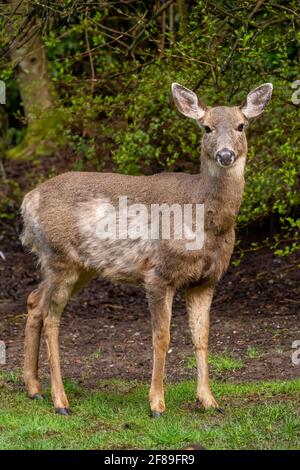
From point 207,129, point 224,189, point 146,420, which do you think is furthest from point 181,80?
point 146,420

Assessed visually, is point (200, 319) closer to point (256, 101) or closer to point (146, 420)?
point (146, 420)

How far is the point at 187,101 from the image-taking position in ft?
26.7

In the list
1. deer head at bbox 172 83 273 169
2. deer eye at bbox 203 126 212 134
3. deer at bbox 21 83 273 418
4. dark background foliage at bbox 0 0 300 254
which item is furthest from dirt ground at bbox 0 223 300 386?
deer eye at bbox 203 126 212 134

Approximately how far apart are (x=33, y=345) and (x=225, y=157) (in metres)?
2.30

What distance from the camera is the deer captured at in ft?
25.5

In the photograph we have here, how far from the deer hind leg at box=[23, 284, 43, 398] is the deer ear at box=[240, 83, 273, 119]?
2163mm

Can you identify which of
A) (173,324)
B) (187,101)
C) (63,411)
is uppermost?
(187,101)

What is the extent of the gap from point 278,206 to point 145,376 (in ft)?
7.16

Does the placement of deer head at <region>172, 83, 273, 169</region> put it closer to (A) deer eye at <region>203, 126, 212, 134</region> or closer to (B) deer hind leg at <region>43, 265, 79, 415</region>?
(A) deer eye at <region>203, 126, 212, 134</region>

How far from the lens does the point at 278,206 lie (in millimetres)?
10078

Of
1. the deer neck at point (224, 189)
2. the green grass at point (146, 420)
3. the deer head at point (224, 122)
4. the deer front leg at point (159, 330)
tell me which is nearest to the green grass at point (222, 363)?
the green grass at point (146, 420)

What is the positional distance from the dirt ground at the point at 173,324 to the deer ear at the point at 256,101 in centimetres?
225

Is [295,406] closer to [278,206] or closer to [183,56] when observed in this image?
[278,206]

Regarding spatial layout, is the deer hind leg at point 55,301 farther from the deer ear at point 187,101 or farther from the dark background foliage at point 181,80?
the dark background foliage at point 181,80
